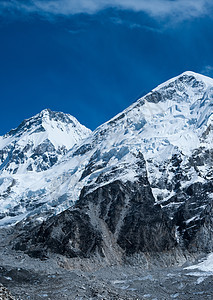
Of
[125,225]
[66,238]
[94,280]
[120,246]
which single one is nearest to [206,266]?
[120,246]

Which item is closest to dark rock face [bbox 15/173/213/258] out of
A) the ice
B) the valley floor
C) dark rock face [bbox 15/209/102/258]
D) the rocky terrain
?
dark rock face [bbox 15/209/102/258]

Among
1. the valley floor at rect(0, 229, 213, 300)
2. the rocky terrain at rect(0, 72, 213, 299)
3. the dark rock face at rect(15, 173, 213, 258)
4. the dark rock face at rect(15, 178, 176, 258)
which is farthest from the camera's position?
the dark rock face at rect(15, 173, 213, 258)

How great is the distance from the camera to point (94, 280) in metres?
122

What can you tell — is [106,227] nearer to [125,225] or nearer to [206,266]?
[125,225]

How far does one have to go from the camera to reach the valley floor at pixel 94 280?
105812 millimetres

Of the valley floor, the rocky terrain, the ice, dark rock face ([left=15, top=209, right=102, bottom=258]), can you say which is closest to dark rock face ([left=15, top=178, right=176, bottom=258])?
dark rock face ([left=15, top=209, right=102, bottom=258])

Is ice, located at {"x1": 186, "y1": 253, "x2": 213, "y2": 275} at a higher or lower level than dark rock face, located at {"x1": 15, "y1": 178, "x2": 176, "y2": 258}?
lower

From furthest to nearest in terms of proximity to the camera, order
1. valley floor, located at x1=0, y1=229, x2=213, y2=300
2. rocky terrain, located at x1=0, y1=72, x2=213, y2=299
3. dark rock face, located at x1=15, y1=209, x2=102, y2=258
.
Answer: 1. dark rock face, located at x1=15, y1=209, x2=102, y2=258
2. rocky terrain, located at x1=0, y1=72, x2=213, y2=299
3. valley floor, located at x1=0, y1=229, x2=213, y2=300

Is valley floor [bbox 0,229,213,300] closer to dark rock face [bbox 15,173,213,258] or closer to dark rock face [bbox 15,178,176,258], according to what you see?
dark rock face [bbox 15,178,176,258]

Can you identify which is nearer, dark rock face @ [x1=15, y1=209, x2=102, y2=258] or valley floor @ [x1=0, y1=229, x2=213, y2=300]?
valley floor @ [x1=0, y1=229, x2=213, y2=300]

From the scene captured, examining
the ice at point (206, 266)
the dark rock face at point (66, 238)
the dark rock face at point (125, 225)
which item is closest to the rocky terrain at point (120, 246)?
the dark rock face at point (66, 238)

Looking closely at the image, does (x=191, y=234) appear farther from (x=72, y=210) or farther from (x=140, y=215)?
(x=72, y=210)

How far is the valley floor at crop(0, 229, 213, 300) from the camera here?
106 meters

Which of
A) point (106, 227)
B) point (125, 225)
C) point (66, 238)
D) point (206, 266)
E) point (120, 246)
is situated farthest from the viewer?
point (125, 225)
